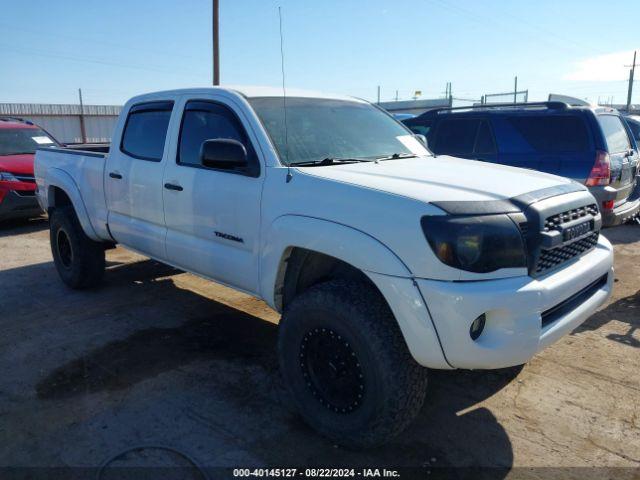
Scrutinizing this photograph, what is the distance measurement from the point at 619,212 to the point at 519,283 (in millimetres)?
4778

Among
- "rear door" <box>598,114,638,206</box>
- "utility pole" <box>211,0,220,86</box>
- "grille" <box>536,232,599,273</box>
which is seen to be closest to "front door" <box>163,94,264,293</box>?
"grille" <box>536,232,599,273</box>

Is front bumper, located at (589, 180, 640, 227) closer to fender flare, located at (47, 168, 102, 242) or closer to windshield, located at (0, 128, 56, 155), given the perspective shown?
fender flare, located at (47, 168, 102, 242)

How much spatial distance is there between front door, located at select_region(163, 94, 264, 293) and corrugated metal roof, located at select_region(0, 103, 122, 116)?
21737 millimetres

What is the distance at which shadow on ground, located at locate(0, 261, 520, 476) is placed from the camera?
2.88 m

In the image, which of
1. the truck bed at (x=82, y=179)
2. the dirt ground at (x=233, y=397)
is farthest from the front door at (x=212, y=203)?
the truck bed at (x=82, y=179)

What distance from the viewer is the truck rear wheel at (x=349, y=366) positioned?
2641 millimetres

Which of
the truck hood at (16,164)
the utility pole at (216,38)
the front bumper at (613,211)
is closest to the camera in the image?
the front bumper at (613,211)

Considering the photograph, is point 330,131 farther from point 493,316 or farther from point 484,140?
point 484,140

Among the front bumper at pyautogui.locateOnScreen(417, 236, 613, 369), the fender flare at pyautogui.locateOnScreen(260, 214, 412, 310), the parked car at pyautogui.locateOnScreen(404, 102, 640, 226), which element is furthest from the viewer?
the parked car at pyautogui.locateOnScreen(404, 102, 640, 226)

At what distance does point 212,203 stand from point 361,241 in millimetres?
1364

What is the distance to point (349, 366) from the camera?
2.83 meters

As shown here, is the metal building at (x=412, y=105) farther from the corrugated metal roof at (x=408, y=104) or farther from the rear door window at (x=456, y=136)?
the rear door window at (x=456, y=136)

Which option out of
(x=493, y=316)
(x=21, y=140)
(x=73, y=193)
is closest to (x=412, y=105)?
(x=21, y=140)

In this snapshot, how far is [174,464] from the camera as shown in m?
2.76
